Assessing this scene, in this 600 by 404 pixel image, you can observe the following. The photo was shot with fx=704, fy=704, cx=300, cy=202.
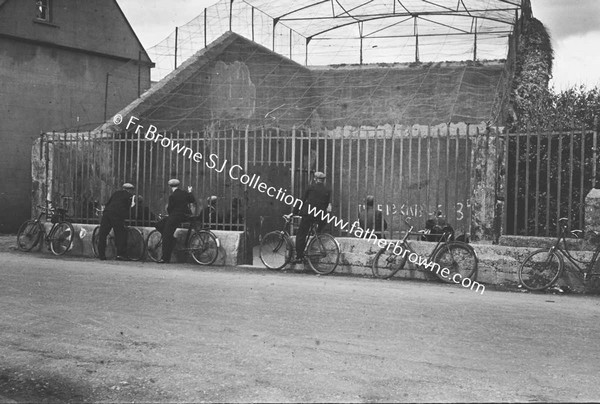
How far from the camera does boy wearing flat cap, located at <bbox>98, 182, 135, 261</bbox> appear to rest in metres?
13.6

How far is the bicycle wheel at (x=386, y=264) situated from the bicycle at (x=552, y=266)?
1.93m

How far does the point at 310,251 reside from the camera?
12.1 metres

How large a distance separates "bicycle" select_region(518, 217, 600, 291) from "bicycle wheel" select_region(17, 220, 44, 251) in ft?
32.8

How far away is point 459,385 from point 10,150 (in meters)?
19.2

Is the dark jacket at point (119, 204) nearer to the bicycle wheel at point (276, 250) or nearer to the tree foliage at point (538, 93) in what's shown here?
the bicycle wheel at point (276, 250)

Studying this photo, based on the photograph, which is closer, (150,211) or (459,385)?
(459,385)

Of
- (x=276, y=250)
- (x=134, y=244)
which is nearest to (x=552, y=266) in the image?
(x=276, y=250)

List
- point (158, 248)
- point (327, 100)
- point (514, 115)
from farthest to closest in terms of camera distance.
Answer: point (327, 100), point (514, 115), point (158, 248)

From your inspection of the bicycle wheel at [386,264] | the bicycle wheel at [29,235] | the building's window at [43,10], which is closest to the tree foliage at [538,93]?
the bicycle wheel at [386,264]

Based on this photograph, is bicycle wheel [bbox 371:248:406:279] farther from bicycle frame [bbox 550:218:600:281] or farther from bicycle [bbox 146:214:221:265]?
bicycle [bbox 146:214:221:265]

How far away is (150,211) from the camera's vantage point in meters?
14.3

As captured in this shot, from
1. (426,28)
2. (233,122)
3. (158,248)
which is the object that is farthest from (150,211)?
(426,28)


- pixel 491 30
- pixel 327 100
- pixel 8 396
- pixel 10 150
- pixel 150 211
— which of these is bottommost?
pixel 8 396

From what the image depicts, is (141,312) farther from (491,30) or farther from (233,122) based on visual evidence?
(491,30)
